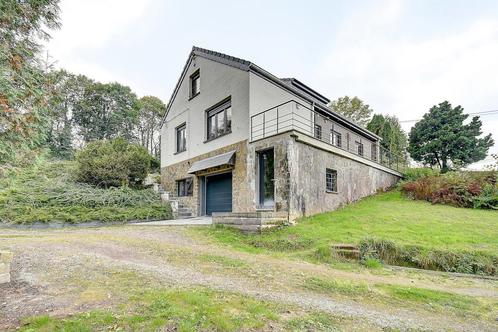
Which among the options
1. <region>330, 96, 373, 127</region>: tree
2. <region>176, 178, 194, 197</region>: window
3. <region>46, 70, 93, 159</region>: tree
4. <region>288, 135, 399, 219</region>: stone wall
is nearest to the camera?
<region>288, 135, 399, 219</region>: stone wall

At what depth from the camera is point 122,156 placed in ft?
58.9

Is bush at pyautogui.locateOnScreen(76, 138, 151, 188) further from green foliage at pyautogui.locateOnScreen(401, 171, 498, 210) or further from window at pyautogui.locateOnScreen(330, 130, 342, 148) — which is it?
green foliage at pyautogui.locateOnScreen(401, 171, 498, 210)

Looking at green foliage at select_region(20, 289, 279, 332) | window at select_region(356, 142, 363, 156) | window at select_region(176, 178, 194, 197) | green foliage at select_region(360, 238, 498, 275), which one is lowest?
green foliage at select_region(360, 238, 498, 275)

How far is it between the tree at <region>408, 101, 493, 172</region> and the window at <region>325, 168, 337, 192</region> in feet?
49.9

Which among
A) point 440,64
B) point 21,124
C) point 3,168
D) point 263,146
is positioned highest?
point 440,64

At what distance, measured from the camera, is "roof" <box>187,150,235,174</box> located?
43.3 ft

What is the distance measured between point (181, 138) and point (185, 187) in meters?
3.52

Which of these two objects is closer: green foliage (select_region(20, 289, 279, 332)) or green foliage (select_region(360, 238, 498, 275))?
green foliage (select_region(20, 289, 279, 332))

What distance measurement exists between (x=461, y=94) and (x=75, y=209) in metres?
29.7

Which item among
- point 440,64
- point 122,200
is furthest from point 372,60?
point 122,200

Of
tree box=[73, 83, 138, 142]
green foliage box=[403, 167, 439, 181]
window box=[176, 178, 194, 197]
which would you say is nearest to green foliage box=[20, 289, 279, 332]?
window box=[176, 178, 194, 197]

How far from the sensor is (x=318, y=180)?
12.1 meters

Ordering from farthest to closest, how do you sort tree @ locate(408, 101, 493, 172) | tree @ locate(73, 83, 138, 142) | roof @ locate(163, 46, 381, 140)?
tree @ locate(73, 83, 138, 142) < tree @ locate(408, 101, 493, 172) < roof @ locate(163, 46, 381, 140)

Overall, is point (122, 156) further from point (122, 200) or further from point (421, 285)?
point (421, 285)
